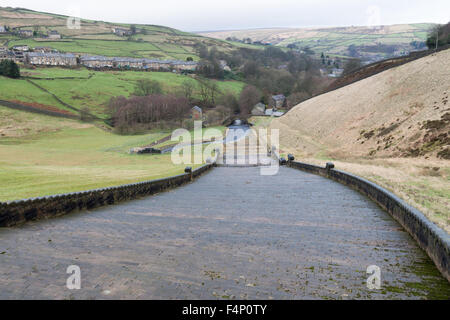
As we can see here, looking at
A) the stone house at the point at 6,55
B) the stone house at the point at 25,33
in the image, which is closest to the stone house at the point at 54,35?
the stone house at the point at 25,33

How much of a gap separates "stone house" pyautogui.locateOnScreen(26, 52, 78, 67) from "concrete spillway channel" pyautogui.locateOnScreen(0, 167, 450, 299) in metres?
131

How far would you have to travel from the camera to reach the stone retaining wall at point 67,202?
7.91 m

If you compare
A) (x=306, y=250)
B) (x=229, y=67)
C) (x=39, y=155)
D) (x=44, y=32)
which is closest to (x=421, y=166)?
(x=306, y=250)

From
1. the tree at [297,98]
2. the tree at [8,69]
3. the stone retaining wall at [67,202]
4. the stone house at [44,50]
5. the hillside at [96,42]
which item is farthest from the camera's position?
the hillside at [96,42]

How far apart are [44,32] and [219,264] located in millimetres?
200607

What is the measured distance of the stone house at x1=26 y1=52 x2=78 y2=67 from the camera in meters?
119

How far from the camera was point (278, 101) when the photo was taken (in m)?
115

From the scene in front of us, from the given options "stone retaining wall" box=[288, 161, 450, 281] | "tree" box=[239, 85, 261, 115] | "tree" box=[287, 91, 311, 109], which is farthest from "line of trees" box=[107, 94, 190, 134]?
"stone retaining wall" box=[288, 161, 450, 281]

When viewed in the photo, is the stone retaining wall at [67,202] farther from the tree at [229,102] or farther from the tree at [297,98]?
the tree at [297,98]

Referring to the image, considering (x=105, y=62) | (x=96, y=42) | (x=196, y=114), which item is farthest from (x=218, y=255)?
(x=96, y=42)

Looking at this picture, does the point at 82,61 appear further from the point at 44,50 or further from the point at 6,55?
the point at 6,55

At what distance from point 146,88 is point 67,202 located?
94.2m

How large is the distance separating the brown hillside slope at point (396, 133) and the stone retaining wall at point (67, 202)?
9.28 meters

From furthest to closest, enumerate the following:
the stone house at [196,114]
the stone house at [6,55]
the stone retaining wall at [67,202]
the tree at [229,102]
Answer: the stone house at [6,55]
the tree at [229,102]
the stone house at [196,114]
the stone retaining wall at [67,202]
